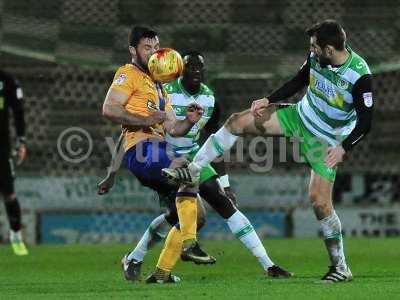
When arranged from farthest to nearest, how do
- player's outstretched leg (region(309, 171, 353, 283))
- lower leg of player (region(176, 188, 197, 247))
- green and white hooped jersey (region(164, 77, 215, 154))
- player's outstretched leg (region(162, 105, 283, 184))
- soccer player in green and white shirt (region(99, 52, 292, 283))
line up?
1. green and white hooped jersey (region(164, 77, 215, 154))
2. player's outstretched leg (region(162, 105, 283, 184))
3. soccer player in green and white shirt (region(99, 52, 292, 283))
4. player's outstretched leg (region(309, 171, 353, 283))
5. lower leg of player (region(176, 188, 197, 247))

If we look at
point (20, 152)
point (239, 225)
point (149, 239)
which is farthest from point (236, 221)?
point (20, 152)

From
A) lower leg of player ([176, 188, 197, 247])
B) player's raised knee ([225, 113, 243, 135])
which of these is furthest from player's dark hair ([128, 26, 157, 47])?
lower leg of player ([176, 188, 197, 247])

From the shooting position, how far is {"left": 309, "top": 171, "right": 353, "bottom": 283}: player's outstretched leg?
8.52 metres

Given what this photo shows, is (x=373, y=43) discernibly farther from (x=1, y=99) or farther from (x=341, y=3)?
(x=1, y=99)

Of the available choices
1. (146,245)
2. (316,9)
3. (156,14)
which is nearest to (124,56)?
(156,14)

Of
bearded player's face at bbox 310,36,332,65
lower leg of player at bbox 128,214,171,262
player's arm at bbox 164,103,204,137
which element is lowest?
lower leg of player at bbox 128,214,171,262

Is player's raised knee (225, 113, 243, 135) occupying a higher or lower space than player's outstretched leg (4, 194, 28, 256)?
higher

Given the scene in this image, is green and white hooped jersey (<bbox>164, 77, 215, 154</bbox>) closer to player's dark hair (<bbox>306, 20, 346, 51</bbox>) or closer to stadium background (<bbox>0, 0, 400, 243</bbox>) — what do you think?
player's dark hair (<bbox>306, 20, 346, 51</bbox>)

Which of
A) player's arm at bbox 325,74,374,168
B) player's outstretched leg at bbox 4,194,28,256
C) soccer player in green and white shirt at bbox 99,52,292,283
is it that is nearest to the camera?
player's arm at bbox 325,74,374,168

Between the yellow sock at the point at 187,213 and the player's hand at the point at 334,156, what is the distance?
107 centimetres

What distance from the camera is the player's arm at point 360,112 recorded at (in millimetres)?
8164

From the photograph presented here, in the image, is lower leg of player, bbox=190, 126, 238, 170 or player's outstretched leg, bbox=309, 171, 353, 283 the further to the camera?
lower leg of player, bbox=190, 126, 238, 170

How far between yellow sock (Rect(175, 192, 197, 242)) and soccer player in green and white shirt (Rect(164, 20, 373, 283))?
6.4 inches

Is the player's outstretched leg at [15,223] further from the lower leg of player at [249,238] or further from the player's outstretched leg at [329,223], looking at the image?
the player's outstretched leg at [329,223]
